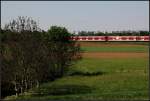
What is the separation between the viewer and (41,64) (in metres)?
27.1

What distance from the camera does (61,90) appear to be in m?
27.8

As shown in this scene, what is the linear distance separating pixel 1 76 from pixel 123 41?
12492cm

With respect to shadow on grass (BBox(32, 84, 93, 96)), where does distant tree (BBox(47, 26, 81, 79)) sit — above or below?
above

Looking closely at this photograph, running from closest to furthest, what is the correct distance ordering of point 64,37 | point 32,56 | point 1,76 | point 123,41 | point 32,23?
point 1,76, point 32,56, point 32,23, point 64,37, point 123,41

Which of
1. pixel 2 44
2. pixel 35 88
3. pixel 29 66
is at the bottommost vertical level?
pixel 35 88

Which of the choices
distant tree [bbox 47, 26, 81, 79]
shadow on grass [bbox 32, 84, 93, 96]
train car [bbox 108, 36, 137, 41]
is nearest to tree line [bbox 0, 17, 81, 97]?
shadow on grass [bbox 32, 84, 93, 96]

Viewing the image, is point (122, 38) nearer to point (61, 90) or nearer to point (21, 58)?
point (61, 90)

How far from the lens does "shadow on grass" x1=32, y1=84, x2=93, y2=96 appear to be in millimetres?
26250

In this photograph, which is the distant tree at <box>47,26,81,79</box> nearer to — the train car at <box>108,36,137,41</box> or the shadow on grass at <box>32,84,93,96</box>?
the shadow on grass at <box>32,84,93,96</box>

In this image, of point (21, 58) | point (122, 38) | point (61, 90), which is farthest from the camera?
point (122, 38)

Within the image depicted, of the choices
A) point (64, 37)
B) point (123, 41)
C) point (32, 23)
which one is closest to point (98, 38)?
point (123, 41)

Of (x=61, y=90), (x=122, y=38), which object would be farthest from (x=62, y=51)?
(x=122, y=38)

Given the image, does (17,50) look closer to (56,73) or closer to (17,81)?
(17,81)

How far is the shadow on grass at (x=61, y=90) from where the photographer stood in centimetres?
2625
